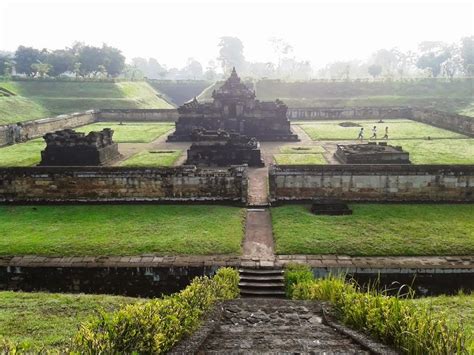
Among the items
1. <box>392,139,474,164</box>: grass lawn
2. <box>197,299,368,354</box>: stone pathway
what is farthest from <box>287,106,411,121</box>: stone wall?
<box>197,299,368,354</box>: stone pathway

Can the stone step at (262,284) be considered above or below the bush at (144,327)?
below

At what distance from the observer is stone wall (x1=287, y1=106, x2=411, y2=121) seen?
42.8 metres

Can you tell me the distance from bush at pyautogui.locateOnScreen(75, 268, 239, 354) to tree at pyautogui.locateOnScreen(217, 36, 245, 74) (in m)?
116

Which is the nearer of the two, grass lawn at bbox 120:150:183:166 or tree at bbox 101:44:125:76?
grass lawn at bbox 120:150:183:166

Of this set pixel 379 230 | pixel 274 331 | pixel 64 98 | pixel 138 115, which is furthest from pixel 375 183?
pixel 64 98

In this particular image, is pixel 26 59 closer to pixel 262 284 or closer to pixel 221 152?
pixel 221 152

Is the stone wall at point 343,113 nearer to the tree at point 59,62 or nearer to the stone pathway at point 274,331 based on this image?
the stone pathway at point 274,331

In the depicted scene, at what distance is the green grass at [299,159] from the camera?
21578mm

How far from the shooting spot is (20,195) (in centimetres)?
1540

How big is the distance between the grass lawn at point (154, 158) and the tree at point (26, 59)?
4834cm

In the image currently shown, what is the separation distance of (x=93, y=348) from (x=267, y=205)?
1040 cm

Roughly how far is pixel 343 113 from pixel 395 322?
128 ft

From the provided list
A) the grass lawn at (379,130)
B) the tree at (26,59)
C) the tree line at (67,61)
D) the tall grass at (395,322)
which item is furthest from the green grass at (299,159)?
the tree at (26,59)

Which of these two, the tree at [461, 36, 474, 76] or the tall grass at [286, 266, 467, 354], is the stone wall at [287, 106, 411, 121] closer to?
the tree at [461, 36, 474, 76]
